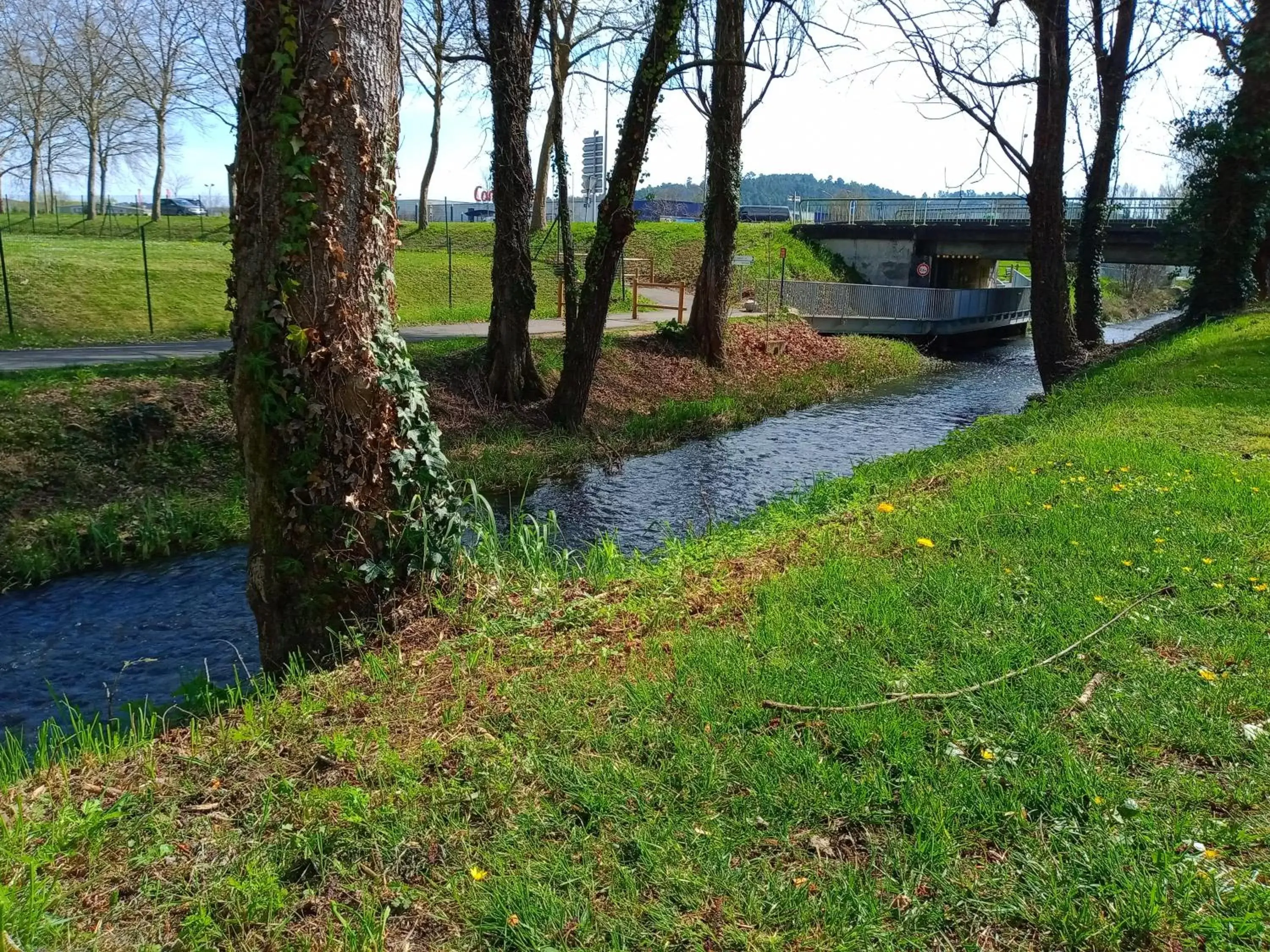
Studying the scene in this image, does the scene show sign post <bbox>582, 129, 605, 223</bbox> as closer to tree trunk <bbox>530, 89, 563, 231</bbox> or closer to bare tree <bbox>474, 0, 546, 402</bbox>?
tree trunk <bbox>530, 89, 563, 231</bbox>

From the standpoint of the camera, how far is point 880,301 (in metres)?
30.6

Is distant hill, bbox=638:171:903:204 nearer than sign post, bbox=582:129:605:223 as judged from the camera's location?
No

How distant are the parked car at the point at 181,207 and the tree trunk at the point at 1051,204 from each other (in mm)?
48216

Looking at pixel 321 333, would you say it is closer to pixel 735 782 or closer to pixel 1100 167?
pixel 735 782

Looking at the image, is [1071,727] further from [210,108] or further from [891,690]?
[210,108]

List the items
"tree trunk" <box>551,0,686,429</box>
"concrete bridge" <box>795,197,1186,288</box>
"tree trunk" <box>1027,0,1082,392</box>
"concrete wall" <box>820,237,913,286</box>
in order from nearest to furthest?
"tree trunk" <box>551,0,686,429</box>, "tree trunk" <box>1027,0,1082,392</box>, "concrete bridge" <box>795,197,1186,288</box>, "concrete wall" <box>820,237,913,286</box>

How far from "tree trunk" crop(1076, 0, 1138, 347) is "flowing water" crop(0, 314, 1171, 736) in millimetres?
4986

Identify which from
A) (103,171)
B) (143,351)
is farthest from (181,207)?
(143,351)

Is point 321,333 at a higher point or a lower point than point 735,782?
higher

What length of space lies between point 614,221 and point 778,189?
12004cm

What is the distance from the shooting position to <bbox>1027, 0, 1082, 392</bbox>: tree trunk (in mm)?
16422

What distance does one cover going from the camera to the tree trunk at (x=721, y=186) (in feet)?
63.5

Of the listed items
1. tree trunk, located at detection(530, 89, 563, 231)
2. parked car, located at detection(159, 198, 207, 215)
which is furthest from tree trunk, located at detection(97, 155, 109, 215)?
tree trunk, located at detection(530, 89, 563, 231)

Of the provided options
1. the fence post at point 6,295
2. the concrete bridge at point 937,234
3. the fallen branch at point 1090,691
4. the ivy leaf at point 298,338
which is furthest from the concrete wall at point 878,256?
the fallen branch at point 1090,691
